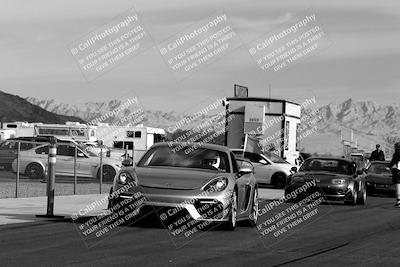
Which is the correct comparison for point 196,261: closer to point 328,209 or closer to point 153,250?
point 153,250

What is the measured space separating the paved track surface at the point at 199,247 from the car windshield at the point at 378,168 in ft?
55.3

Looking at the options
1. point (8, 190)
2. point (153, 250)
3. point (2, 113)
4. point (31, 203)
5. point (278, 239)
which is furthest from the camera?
point (2, 113)

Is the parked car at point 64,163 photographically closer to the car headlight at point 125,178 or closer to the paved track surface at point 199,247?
the car headlight at point 125,178

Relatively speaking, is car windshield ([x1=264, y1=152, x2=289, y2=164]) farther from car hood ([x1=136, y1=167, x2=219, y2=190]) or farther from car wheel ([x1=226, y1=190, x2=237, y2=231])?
car hood ([x1=136, y1=167, x2=219, y2=190])

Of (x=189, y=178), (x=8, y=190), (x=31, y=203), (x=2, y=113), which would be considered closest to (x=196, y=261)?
(x=189, y=178)

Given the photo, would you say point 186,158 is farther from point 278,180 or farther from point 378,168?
point 278,180

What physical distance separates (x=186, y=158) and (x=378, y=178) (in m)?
18.1

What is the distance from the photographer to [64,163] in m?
29.7

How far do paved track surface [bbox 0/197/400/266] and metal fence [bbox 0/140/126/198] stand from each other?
28.5ft

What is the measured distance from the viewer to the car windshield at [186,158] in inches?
561

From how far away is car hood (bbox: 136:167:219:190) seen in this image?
1303 cm

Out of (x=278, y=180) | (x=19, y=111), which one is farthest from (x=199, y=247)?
(x=19, y=111)

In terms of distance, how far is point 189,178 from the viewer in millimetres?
13266

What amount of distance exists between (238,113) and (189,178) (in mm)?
22443
